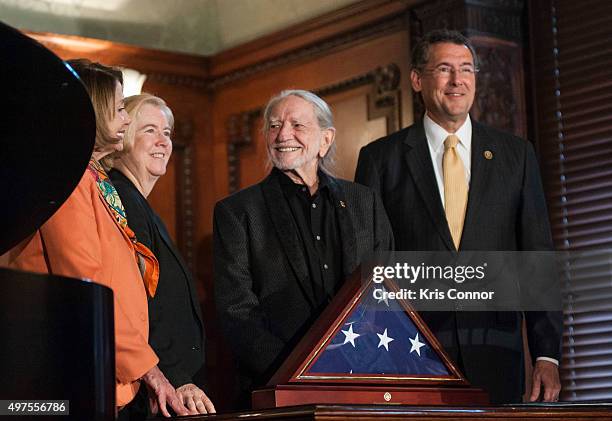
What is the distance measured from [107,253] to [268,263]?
55cm

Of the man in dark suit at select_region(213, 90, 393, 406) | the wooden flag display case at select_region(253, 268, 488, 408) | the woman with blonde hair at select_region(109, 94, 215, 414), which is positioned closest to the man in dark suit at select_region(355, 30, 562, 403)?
the man in dark suit at select_region(213, 90, 393, 406)

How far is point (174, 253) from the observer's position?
324 centimetres

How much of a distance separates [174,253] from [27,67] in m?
1.32

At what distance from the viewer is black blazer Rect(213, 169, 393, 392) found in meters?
2.94

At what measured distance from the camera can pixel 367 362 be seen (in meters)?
2.56

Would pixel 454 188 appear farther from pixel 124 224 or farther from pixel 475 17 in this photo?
pixel 475 17

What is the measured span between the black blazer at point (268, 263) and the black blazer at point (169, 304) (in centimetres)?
14

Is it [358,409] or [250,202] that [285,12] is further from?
[358,409]

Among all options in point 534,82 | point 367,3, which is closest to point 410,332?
point 534,82

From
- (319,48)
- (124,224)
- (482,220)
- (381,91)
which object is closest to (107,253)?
(124,224)

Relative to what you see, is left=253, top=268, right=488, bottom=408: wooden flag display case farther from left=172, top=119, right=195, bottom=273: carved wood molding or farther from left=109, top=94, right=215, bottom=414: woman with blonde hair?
left=172, top=119, right=195, bottom=273: carved wood molding

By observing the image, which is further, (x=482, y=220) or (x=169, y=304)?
(x=482, y=220)

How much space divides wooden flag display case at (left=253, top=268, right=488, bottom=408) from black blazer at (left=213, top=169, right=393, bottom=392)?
1.13 ft

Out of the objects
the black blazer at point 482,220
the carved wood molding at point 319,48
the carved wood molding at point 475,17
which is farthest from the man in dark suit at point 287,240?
the carved wood molding at point 319,48
